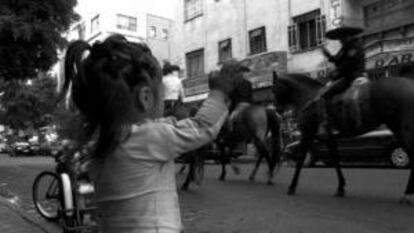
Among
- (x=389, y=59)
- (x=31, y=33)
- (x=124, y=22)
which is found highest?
(x=124, y=22)

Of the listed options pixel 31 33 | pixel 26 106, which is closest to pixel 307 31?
pixel 31 33

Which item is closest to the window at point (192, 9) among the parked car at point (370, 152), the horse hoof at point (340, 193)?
the parked car at point (370, 152)

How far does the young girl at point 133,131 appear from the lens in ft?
7.40

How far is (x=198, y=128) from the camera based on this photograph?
2.29 meters

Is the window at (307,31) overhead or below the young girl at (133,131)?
overhead

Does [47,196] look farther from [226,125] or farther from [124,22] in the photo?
[124,22]

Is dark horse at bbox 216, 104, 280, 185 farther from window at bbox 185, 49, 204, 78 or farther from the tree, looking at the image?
window at bbox 185, 49, 204, 78

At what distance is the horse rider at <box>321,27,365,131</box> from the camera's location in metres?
9.05

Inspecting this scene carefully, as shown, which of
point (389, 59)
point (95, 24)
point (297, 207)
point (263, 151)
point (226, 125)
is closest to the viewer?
point (297, 207)

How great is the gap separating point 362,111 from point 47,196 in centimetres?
456

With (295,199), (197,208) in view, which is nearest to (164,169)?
(197,208)

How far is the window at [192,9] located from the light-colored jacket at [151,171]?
31.6 meters

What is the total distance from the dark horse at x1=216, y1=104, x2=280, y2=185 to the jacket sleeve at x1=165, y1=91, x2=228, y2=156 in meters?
9.41

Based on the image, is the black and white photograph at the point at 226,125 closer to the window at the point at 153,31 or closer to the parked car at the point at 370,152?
the parked car at the point at 370,152
